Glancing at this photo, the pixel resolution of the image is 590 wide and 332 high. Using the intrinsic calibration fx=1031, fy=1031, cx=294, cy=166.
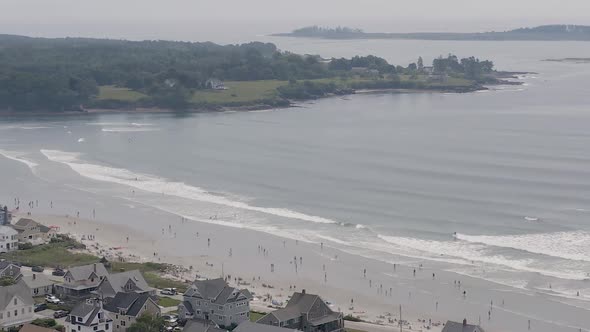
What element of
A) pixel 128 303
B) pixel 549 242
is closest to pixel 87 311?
pixel 128 303

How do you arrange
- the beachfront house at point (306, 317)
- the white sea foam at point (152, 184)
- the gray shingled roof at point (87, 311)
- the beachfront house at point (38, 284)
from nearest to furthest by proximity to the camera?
1. the gray shingled roof at point (87, 311)
2. the beachfront house at point (306, 317)
3. the beachfront house at point (38, 284)
4. the white sea foam at point (152, 184)

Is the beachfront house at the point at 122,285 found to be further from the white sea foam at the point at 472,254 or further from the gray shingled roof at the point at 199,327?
the white sea foam at the point at 472,254

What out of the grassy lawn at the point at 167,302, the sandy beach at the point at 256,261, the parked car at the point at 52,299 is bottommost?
the sandy beach at the point at 256,261

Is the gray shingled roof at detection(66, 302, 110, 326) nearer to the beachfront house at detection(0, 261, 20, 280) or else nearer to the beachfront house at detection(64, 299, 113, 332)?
the beachfront house at detection(64, 299, 113, 332)

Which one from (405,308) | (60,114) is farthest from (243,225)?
(60,114)

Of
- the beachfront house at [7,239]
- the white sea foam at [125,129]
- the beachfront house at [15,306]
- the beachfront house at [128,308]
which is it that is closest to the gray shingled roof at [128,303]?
the beachfront house at [128,308]

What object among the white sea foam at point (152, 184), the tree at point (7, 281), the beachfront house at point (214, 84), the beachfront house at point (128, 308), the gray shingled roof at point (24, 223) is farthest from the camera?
the beachfront house at point (214, 84)

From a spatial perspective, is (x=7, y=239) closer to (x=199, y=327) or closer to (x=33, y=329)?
(x=33, y=329)
